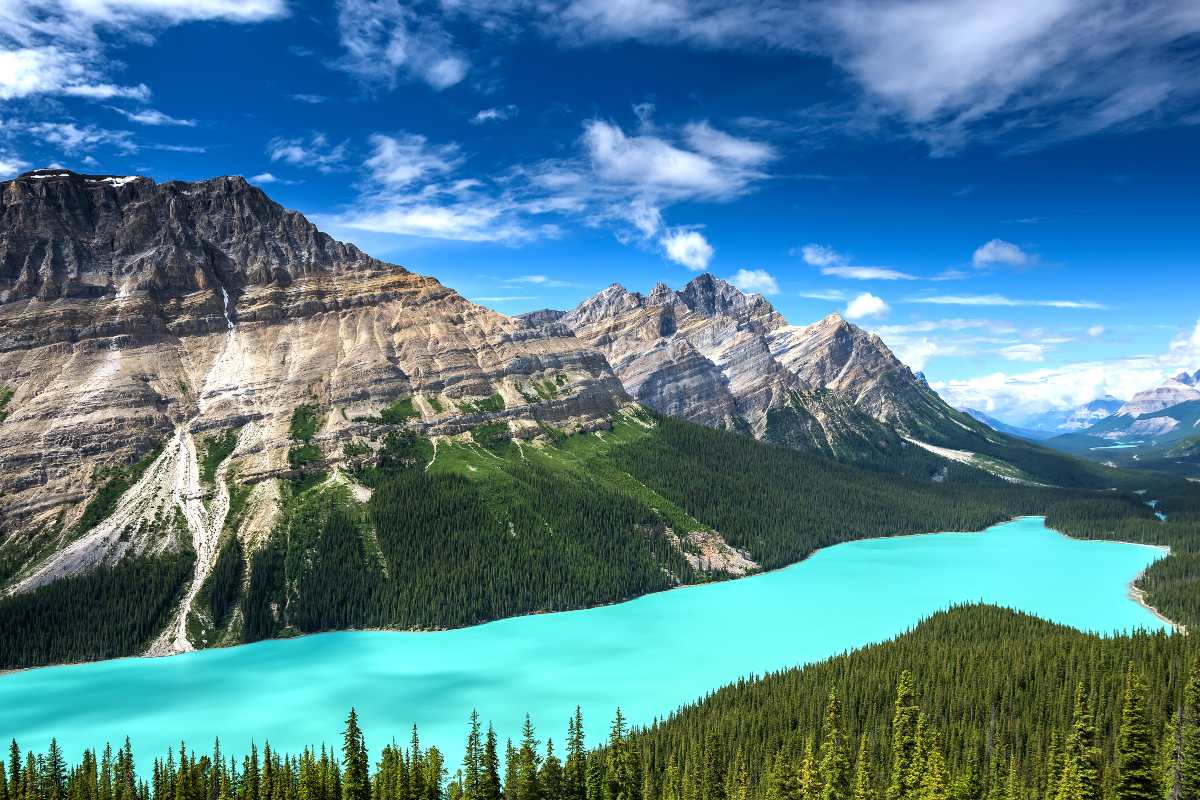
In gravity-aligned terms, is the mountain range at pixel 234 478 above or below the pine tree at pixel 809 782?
above

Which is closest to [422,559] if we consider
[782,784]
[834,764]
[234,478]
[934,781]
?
[234,478]

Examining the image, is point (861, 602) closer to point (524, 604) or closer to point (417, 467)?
point (524, 604)

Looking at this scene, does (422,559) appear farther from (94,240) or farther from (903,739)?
(94,240)

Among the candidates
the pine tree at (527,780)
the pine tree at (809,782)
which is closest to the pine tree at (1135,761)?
the pine tree at (809,782)

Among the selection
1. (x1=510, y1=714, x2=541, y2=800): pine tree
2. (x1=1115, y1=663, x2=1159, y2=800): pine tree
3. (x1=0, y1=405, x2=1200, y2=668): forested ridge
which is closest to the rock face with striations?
(x1=0, y1=405, x2=1200, y2=668): forested ridge

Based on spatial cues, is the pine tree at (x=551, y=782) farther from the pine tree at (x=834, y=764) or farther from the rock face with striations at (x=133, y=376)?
the rock face with striations at (x=133, y=376)

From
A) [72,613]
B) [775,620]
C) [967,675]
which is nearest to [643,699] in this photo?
[967,675]
